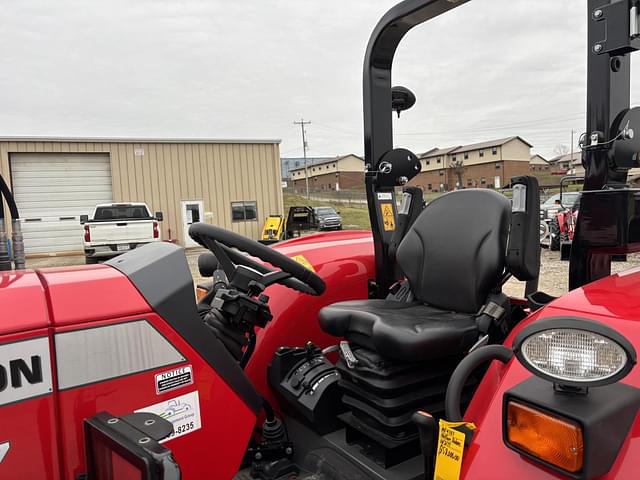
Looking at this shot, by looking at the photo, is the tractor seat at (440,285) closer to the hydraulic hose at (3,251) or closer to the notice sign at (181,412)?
the notice sign at (181,412)

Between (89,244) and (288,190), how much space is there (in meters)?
26.5

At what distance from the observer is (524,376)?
1127mm

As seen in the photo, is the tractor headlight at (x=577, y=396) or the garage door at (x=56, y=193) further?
the garage door at (x=56, y=193)

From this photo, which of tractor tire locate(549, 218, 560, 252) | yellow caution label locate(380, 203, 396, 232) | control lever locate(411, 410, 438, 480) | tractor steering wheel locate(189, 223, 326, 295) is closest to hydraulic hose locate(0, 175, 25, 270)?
tractor steering wheel locate(189, 223, 326, 295)

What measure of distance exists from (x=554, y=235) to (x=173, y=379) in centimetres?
1045

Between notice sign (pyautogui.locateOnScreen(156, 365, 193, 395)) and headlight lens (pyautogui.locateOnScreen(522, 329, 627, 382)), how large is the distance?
2.64 feet

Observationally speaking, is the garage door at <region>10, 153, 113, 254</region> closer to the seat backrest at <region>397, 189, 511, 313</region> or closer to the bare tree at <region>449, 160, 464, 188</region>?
the bare tree at <region>449, 160, 464, 188</region>

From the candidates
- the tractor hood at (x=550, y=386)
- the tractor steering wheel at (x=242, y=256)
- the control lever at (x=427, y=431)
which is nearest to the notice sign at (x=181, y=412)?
the tractor steering wheel at (x=242, y=256)

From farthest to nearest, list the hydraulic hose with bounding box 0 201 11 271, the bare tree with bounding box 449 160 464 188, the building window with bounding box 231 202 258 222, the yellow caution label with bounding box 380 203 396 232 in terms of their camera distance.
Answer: the building window with bounding box 231 202 258 222, the bare tree with bounding box 449 160 464 188, the yellow caution label with bounding box 380 203 396 232, the hydraulic hose with bounding box 0 201 11 271

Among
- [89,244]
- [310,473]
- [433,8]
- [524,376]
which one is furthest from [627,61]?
[89,244]

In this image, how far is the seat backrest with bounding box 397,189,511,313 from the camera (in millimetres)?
1909

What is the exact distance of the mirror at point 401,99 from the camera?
2.47m

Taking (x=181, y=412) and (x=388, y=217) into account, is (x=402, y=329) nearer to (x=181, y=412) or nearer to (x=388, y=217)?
(x=181, y=412)

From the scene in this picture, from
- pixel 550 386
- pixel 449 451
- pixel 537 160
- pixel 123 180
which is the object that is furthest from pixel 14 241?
pixel 123 180
